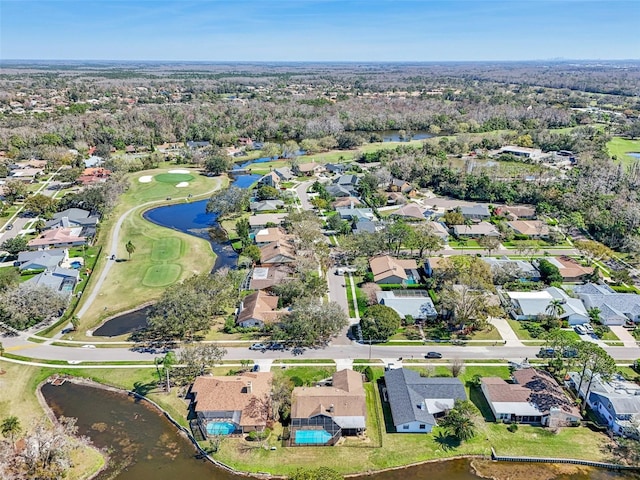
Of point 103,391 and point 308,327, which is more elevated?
point 308,327

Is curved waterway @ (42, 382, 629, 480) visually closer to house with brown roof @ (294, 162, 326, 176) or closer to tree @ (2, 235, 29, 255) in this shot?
tree @ (2, 235, 29, 255)

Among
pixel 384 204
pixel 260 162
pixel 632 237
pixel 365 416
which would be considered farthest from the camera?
pixel 260 162

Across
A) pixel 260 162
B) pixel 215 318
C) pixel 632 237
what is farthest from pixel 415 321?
pixel 260 162

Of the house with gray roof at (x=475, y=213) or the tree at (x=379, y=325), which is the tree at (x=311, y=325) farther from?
the house with gray roof at (x=475, y=213)

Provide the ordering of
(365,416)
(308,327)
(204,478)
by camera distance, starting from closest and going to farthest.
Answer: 1. (204,478)
2. (365,416)
3. (308,327)

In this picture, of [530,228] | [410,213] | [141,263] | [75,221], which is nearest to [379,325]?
[141,263]

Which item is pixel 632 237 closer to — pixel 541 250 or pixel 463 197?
pixel 541 250

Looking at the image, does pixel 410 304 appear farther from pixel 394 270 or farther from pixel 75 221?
pixel 75 221

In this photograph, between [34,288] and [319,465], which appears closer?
[319,465]
